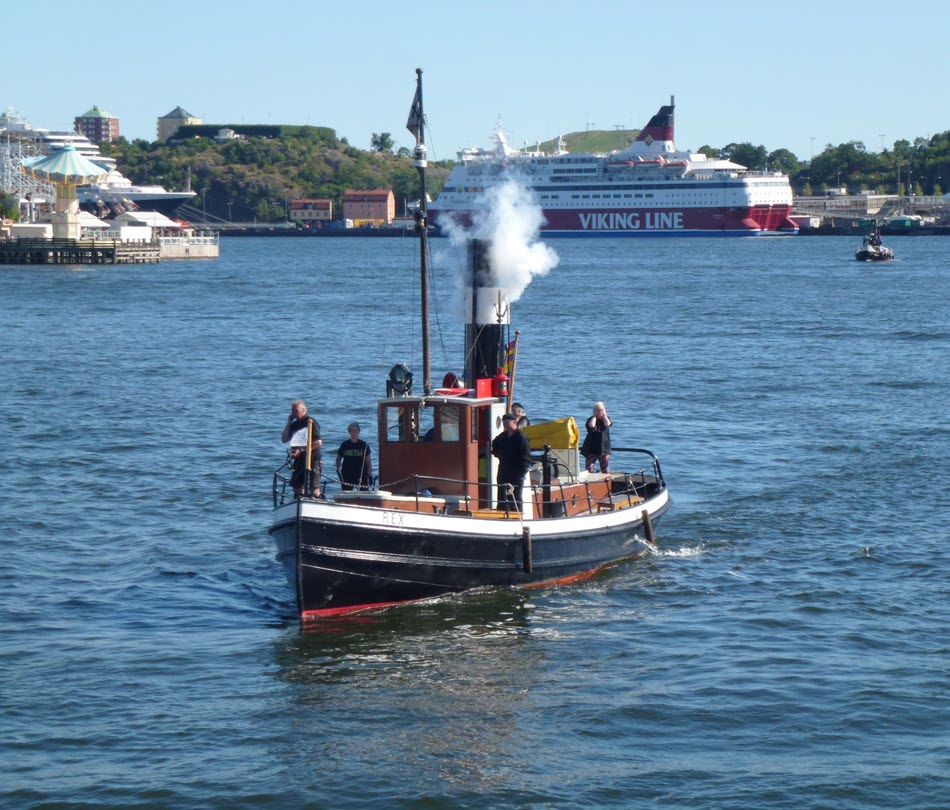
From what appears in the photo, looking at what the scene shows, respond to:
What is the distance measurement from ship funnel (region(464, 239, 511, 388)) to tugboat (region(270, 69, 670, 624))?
21mm

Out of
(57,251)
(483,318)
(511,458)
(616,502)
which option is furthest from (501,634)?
(57,251)

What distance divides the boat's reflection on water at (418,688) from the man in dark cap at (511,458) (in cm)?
141

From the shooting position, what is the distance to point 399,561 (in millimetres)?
18281

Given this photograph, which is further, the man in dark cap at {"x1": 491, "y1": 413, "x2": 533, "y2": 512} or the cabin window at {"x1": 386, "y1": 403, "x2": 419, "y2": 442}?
the cabin window at {"x1": 386, "y1": 403, "x2": 419, "y2": 442}

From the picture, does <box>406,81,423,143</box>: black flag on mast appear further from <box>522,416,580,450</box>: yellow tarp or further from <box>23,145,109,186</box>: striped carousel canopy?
<box>23,145,109,186</box>: striped carousel canopy

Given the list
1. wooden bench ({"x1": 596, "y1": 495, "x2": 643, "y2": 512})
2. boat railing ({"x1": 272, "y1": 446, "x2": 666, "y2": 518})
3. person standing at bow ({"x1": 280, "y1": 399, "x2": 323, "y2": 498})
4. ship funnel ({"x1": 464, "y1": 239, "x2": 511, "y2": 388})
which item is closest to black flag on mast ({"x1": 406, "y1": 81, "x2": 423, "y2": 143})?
ship funnel ({"x1": 464, "y1": 239, "x2": 511, "y2": 388})

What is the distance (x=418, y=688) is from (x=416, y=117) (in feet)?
27.9

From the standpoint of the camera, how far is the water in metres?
13.7

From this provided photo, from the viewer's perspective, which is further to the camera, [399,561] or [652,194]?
[652,194]

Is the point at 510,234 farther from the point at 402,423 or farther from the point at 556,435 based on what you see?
the point at 402,423

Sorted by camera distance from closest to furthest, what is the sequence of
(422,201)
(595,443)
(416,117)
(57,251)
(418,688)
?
(418,688)
(422,201)
(416,117)
(595,443)
(57,251)

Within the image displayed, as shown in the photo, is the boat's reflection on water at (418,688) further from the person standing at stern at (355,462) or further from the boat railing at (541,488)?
the person standing at stern at (355,462)

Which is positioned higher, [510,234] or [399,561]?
[510,234]

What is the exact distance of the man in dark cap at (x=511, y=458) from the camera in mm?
19156
